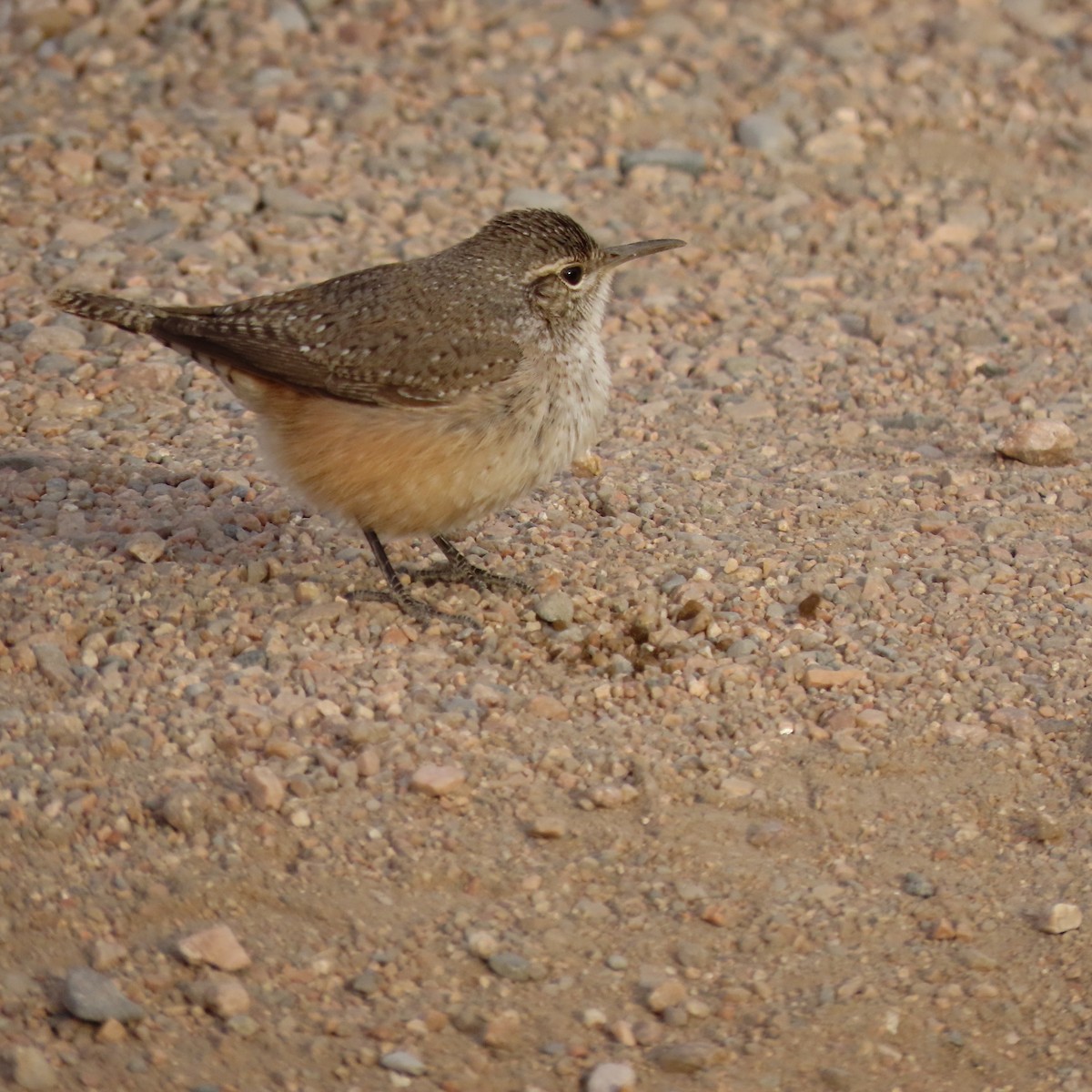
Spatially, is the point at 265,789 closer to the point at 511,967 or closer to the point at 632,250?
the point at 511,967

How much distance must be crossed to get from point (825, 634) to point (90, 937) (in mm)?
2782

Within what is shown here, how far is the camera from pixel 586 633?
598cm

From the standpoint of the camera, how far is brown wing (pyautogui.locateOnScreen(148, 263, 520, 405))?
582 cm

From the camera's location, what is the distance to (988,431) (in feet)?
25.2

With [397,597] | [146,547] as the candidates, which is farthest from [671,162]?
[146,547]

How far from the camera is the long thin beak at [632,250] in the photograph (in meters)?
6.40

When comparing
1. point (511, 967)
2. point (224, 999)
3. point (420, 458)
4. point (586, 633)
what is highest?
point (420, 458)

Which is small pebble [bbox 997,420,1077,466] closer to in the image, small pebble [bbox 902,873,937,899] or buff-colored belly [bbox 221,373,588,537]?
buff-colored belly [bbox 221,373,588,537]

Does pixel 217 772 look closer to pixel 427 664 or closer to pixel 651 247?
pixel 427 664

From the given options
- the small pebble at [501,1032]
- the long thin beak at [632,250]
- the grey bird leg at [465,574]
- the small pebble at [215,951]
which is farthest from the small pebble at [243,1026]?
the long thin beak at [632,250]

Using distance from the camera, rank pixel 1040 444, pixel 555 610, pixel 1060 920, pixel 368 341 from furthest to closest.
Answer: pixel 1040 444
pixel 555 610
pixel 368 341
pixel 1060 920

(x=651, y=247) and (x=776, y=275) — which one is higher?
(x=651, y=247)

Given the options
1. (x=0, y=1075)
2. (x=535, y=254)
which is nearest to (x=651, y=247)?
(x=535, y=254)

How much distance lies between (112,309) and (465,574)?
1.60m
